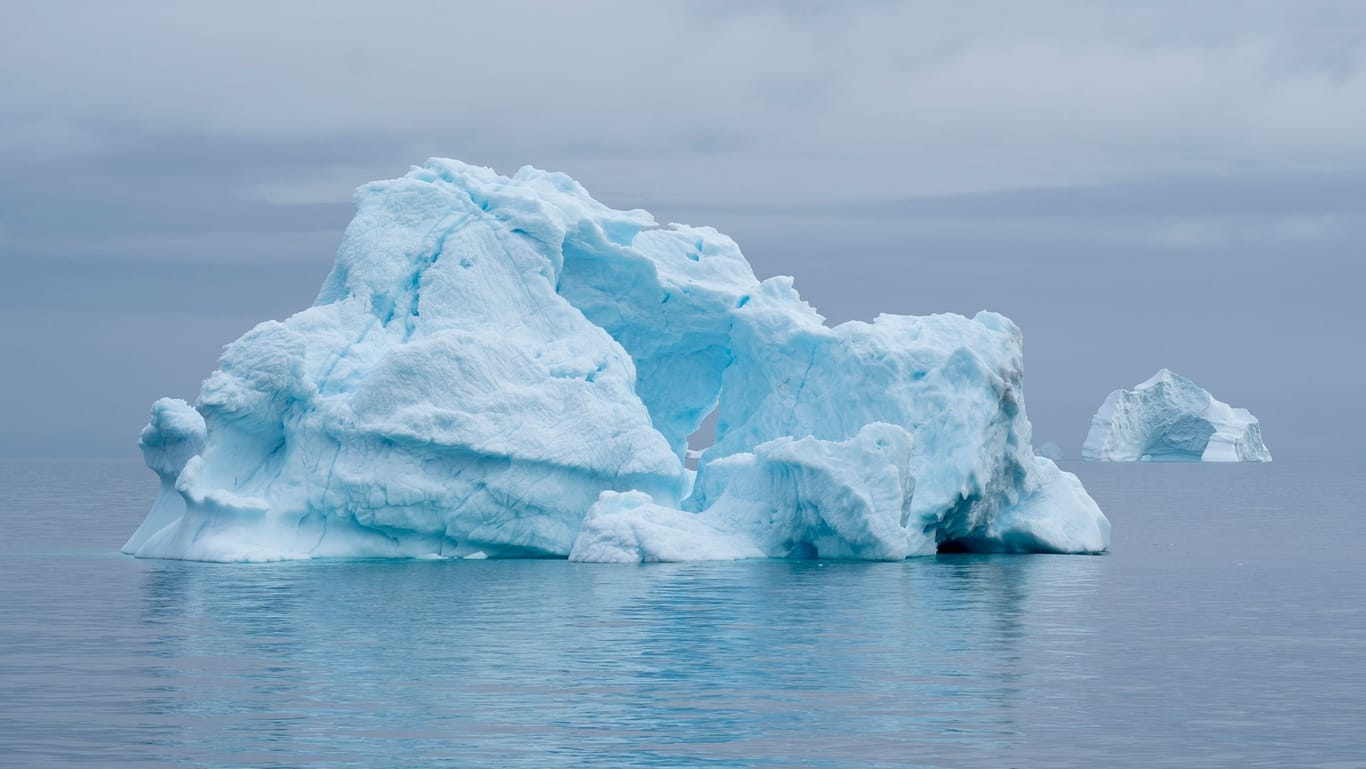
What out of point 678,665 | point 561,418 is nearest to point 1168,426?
point 561,418

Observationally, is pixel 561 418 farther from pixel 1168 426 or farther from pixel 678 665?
pixel 1168 426

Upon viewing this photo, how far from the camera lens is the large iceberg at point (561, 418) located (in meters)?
25.9

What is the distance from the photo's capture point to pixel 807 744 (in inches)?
461

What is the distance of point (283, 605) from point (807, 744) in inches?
402

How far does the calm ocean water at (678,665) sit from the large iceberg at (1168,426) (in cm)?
6983

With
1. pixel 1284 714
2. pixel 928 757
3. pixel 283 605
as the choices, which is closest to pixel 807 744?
pixel 928 757

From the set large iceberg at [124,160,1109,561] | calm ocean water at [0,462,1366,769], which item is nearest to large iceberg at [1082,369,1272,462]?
large iceberg at [124,160,1109,561]

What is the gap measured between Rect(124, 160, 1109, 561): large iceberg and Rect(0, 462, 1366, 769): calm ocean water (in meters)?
0.98

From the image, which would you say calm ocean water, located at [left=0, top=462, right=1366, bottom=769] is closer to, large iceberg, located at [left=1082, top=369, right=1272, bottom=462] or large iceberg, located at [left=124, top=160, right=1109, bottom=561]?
large iceberg, located at [left=124, top=160, right=1109, bottom=561]

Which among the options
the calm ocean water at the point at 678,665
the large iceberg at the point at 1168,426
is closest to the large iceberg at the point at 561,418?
the calm ocean water at the point at 678,665

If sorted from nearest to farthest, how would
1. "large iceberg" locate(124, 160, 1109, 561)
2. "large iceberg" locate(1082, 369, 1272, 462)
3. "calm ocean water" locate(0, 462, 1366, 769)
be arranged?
"calm ocean water" locate(0, 462, 1366, 769) → "large iceberg" locate(124, 160, 1109, 561) → "large iceberg" locate(1082, 369, 1272, 462)

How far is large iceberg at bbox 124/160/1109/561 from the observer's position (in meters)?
25.9

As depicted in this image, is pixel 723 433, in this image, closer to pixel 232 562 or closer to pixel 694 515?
A: pixel 694 515

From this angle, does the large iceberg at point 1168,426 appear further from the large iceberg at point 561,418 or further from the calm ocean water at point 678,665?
the calm ocean water at point 678,665
